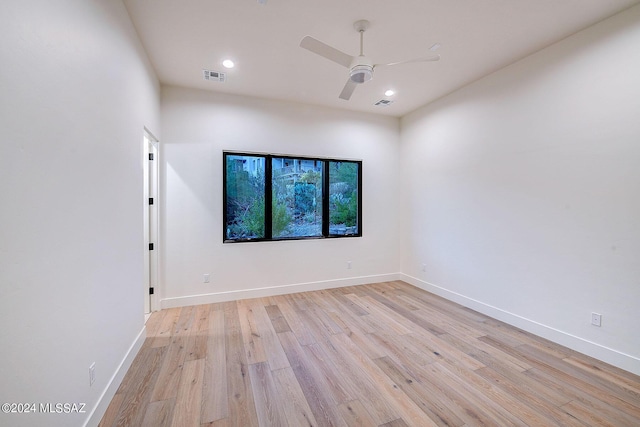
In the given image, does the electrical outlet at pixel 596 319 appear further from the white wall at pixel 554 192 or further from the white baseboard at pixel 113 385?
the white baseboard at pixel 113 385

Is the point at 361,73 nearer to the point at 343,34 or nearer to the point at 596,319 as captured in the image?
the point at 343,34

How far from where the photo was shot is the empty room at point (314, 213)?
4.53 feet

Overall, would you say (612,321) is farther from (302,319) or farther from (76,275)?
(76,275)

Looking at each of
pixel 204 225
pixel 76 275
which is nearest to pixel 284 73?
pixel 204 225

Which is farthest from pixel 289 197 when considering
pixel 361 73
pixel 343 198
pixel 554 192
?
pixel 554 192

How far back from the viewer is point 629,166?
225cm

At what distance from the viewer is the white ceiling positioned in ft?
7.25

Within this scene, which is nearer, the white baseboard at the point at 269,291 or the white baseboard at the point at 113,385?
the white baseboard at the point at 113,385

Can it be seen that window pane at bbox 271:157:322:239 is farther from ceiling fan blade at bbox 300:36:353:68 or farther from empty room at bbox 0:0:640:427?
ceiling fan blade at bbox 300:36:353:68

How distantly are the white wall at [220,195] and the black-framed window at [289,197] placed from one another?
13 cm

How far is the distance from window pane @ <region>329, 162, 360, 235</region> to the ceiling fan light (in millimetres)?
2172

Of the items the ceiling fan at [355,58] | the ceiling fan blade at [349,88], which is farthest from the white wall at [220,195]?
the ceiling fan at [355,58]

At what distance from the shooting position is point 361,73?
233 centimetres

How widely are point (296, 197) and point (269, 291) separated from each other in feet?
5.05
